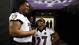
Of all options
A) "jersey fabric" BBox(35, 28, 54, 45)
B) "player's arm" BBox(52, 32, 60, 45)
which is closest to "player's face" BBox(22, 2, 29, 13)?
"jersey fabric" BBox(35, 28, 54, 45)

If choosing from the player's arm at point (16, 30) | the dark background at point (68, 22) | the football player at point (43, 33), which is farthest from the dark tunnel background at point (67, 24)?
the player's arm at point (16, 30)

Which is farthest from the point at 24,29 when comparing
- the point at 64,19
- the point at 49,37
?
the point at 64,19

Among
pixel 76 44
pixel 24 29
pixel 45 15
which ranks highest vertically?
pixel 45 15

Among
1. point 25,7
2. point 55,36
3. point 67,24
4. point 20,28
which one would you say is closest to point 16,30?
point 20,28

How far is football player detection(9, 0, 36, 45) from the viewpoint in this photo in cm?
314

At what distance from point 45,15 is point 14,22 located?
45cm

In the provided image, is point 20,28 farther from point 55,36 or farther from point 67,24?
point 67,24

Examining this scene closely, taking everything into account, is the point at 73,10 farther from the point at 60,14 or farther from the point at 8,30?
the point at 8,30

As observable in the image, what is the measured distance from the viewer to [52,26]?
10.4 feet

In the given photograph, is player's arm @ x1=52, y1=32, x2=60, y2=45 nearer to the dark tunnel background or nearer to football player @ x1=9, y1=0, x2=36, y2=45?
the dark tunnel background

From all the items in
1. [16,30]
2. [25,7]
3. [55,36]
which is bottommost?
[55,36]

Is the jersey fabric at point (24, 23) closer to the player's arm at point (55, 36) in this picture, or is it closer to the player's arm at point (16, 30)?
the player's arm at point (16, 30)

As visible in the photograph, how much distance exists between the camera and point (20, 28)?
314 centimetres

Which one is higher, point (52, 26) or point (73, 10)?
point (73, 10)
